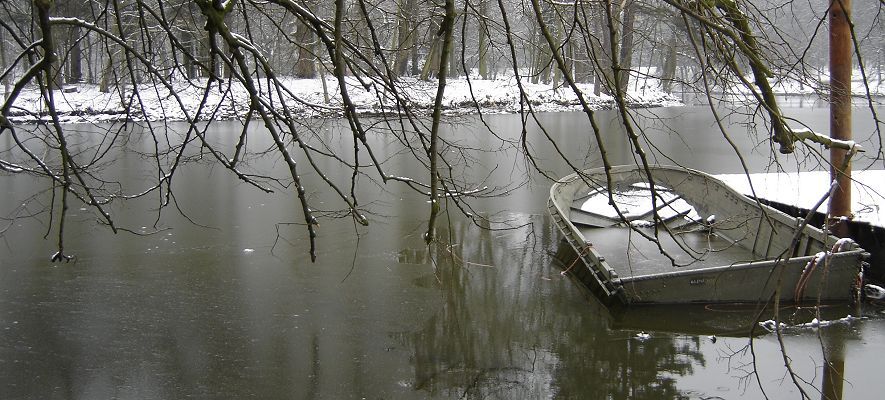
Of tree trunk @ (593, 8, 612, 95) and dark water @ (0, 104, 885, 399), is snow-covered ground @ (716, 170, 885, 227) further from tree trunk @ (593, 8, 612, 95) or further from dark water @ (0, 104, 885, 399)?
tree trunk @ (593, 8, 612, 95)

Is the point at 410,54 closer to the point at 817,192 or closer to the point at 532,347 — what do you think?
the point at 532,347

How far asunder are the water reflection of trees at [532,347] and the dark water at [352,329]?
0.07 ft

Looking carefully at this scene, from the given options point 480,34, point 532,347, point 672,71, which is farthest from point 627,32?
point 532,347

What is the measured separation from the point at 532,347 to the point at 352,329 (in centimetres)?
178

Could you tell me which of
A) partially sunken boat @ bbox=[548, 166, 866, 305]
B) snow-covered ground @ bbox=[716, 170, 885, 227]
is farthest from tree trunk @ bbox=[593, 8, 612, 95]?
snow-covered ground @ bbox=[716, 170, 885, 227]

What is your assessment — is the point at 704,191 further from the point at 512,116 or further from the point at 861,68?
the point at 512,116

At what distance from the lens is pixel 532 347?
7.68m

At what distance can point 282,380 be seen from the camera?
6918mm

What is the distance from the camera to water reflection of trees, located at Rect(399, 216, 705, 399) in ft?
22.3

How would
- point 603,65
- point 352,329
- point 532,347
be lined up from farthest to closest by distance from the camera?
point 352,329 → point 532,347 → point 603,65

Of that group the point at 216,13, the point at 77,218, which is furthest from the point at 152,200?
the point at 216,13

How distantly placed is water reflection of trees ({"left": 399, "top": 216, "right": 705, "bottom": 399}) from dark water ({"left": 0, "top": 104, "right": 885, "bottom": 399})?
22 mm

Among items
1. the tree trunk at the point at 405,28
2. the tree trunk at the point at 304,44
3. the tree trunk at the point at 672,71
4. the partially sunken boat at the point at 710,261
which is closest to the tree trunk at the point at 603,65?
the tree trunk at the point at 672,71

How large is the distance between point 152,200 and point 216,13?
45.4ft
